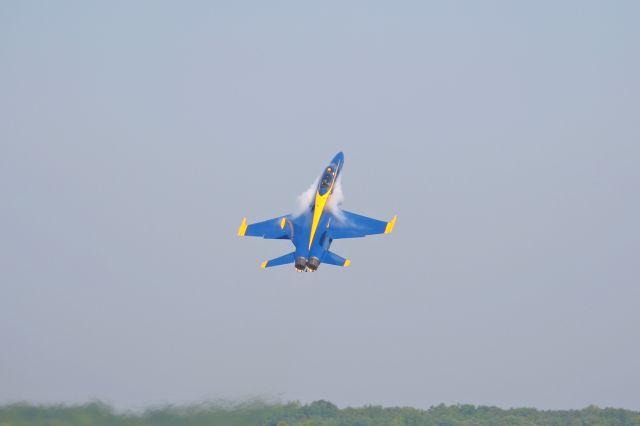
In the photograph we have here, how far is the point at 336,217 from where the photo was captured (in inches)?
3851

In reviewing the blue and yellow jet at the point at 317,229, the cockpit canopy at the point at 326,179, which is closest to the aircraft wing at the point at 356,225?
the blue and yellow jet at the point at 317,229

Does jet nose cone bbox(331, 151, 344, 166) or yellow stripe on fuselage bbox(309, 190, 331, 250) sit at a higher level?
jet nose cone bbox(331, 151, 344, 166)

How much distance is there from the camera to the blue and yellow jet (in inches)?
3684

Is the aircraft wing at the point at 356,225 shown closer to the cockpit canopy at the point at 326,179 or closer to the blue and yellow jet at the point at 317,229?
the blue and yellow jet at the point at 317,229

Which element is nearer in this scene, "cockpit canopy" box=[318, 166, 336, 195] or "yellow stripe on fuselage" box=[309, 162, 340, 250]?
"yellow stripe on fuselage" box=[309, 162, 340, 250]

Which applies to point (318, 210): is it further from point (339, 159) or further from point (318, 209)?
point (339, 159)

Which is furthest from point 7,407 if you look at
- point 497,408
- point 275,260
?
point 497,408

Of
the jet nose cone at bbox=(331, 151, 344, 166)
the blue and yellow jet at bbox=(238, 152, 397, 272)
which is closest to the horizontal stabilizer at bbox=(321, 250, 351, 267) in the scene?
the blue and yellow jet at bbox=(238, 152, 397, 272)

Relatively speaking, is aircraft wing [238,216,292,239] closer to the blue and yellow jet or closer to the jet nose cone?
the blue and yellow jet

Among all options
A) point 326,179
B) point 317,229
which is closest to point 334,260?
point 317,229

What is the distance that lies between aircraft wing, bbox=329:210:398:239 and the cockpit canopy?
1947 millimetres

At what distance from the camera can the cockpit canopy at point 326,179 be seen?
99.4 metres

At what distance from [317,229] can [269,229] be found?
4.57 metres

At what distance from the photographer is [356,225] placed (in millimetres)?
98188
